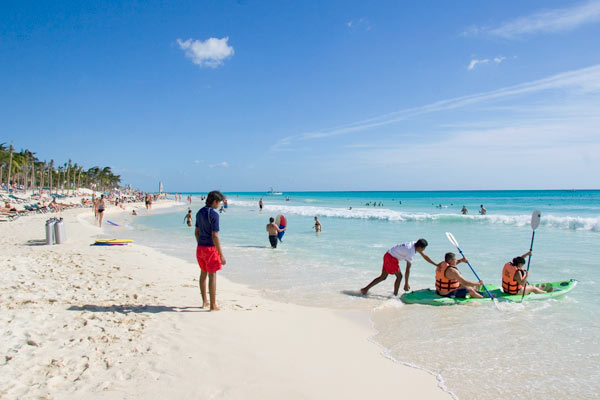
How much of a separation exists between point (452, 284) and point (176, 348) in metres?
5.18

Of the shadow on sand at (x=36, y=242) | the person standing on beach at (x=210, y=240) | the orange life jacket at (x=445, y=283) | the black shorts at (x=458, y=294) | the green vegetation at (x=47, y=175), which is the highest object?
the green vegetation at (x=47, y=175)

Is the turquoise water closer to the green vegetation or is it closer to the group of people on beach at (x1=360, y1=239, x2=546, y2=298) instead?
the group of people on beach at (x1=360, y1=239, x2=546, y2=298)

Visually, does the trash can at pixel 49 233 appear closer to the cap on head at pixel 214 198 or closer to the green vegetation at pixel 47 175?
the cap on head at pixel 214 198

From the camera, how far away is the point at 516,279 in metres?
6.81

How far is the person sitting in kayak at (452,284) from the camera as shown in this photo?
6.70 metres

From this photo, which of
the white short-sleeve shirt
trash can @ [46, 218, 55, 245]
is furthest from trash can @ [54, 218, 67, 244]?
the white short-sleeve shirt

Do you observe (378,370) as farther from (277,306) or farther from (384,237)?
(384,237)

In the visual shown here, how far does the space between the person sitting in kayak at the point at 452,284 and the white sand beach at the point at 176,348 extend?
182 cm

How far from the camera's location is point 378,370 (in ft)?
13.0

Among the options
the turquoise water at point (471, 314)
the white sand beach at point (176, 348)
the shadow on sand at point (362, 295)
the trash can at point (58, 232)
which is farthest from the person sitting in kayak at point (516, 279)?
the trash can at point (58, 232)

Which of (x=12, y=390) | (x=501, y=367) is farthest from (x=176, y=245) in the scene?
(x=501, y=367)

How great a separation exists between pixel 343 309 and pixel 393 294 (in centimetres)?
154

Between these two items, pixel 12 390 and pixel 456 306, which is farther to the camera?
pixel 456 306

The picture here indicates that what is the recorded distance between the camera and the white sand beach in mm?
3246
